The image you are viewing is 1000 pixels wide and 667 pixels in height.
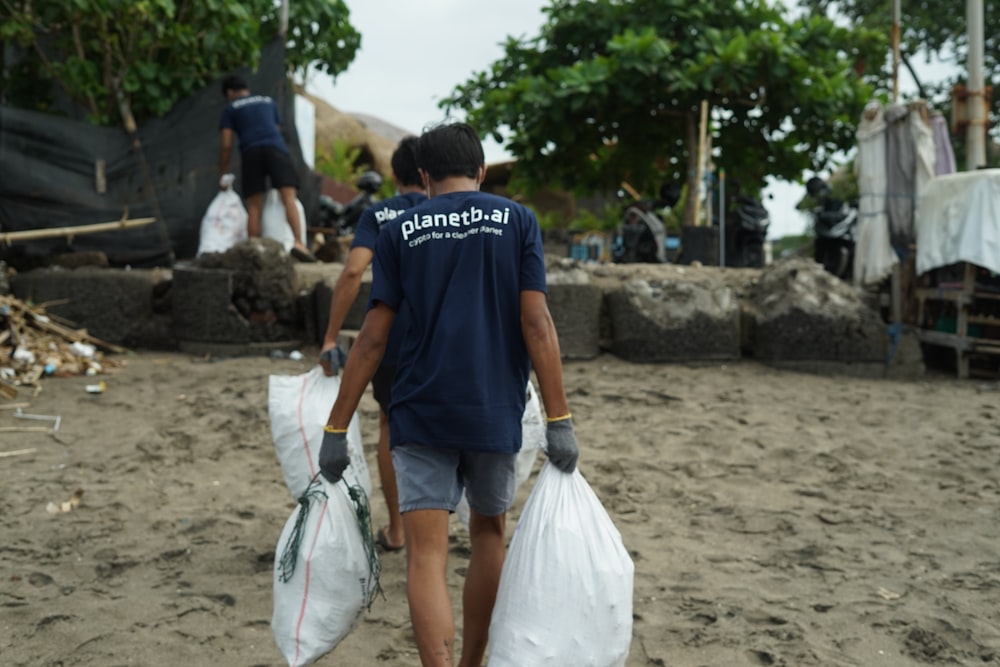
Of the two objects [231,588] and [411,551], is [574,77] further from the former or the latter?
[411,551]

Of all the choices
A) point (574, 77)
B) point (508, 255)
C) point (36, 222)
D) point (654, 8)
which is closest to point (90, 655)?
point (508, 255)

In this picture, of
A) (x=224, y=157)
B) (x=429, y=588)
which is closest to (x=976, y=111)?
(x=224, y=157)

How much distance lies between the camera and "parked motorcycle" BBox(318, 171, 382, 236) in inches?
452

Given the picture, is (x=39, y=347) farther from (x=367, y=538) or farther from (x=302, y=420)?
(x=367, y=538)

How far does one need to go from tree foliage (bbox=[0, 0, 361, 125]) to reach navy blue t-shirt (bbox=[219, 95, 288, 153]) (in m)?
1.02

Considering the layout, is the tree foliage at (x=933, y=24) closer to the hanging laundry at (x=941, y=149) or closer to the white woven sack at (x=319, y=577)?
the hanging laundry at (x=941, y=149)

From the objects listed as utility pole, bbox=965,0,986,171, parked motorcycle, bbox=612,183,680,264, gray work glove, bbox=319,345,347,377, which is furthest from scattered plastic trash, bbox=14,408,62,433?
utility pole, bbox=965,0,986,171

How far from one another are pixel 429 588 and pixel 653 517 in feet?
Answer: 7.07

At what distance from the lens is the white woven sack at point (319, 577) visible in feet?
8.97

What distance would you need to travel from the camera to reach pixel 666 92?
39.1 ft

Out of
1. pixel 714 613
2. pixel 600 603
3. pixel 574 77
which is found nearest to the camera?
pixel 600 603

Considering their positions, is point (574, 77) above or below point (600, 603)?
above

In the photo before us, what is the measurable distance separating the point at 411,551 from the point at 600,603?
488 mm

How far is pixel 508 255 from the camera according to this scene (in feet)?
8.57
